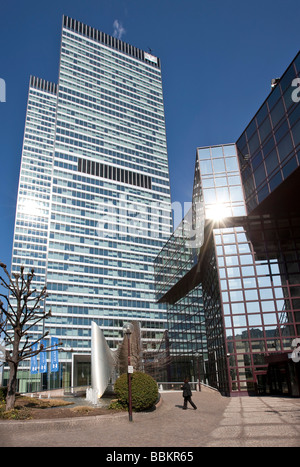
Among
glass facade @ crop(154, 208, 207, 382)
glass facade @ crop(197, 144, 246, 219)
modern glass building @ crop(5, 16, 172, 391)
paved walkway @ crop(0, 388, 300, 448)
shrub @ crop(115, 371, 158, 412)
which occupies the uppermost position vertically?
modern glass building @ crop(5, 16, 172, 391)

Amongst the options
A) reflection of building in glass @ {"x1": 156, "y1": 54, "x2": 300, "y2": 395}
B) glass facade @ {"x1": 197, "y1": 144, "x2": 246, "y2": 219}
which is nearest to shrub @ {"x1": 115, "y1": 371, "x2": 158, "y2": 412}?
reflection of building in glass @ {"x1": 156, "y1": 54, "x2": 300, "y2": 395}

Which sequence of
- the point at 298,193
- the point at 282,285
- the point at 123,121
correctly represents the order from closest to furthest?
the point at 298,193, the point at 282,285, the point at 123,121

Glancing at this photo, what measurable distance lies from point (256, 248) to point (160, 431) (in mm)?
21330

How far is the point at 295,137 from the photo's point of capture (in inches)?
949

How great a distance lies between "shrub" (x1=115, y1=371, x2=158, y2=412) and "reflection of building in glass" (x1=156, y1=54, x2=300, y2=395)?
1148cm

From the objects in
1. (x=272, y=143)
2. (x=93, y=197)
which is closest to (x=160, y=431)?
(x=272, y=143)

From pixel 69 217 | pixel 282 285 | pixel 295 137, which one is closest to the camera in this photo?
pixel 295 137

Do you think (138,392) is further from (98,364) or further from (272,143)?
(272,143)

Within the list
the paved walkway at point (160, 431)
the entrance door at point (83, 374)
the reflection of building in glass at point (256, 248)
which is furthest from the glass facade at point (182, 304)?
the entrance door at point (83, 374)

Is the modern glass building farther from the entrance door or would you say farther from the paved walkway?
the paved walkway

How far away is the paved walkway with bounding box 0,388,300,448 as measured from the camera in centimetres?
998
